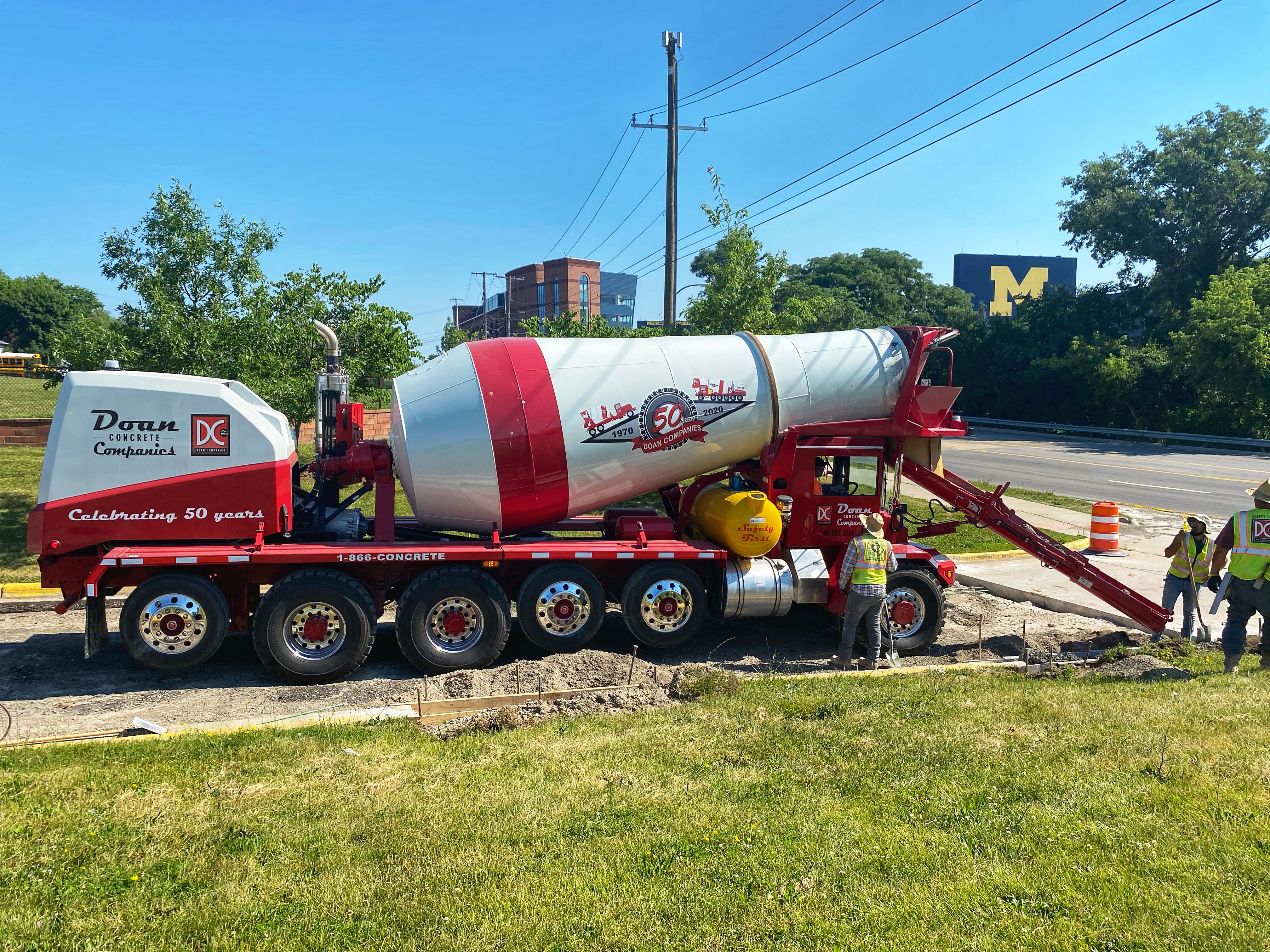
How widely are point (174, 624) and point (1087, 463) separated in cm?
2957

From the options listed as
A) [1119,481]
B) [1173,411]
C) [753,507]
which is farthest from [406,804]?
[1173,411]

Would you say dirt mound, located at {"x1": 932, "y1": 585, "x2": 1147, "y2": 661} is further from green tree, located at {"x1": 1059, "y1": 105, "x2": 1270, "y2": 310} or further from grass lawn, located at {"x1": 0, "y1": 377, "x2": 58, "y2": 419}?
green tree, located at {"x1": 1059, "y1": 105, "x2": 1270, "y2": 310}

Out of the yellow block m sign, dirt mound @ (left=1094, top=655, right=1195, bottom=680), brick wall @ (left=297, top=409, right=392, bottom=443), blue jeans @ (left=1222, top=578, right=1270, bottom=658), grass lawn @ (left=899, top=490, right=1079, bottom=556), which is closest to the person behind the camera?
dirt mound @ (left=1094, top=655, right=1195, bottom=680)

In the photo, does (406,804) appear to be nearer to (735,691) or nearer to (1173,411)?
(735,691)

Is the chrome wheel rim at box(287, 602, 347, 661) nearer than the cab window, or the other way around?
the chrome wheel rim at box(287, 602, 347, 661)

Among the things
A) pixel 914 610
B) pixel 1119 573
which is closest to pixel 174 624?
pixel 914 610

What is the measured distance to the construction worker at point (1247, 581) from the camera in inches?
326

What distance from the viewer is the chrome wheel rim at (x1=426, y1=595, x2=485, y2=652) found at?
29.0 feet

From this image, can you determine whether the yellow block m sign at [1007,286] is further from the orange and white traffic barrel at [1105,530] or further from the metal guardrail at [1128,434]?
the orange and white traffic barrel at [1105,530]

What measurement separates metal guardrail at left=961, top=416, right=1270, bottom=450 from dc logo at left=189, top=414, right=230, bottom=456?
37.3m

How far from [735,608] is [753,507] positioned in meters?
1.15

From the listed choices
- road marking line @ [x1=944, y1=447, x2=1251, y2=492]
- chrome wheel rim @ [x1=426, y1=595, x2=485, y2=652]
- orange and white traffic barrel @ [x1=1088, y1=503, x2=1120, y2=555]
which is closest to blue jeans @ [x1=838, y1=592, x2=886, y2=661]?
chrome wheel rim @ [x1=426, y1=595, x2=485, y2=652]

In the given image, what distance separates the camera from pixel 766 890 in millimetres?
4309

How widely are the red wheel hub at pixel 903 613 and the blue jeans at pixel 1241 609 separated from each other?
291 cm
